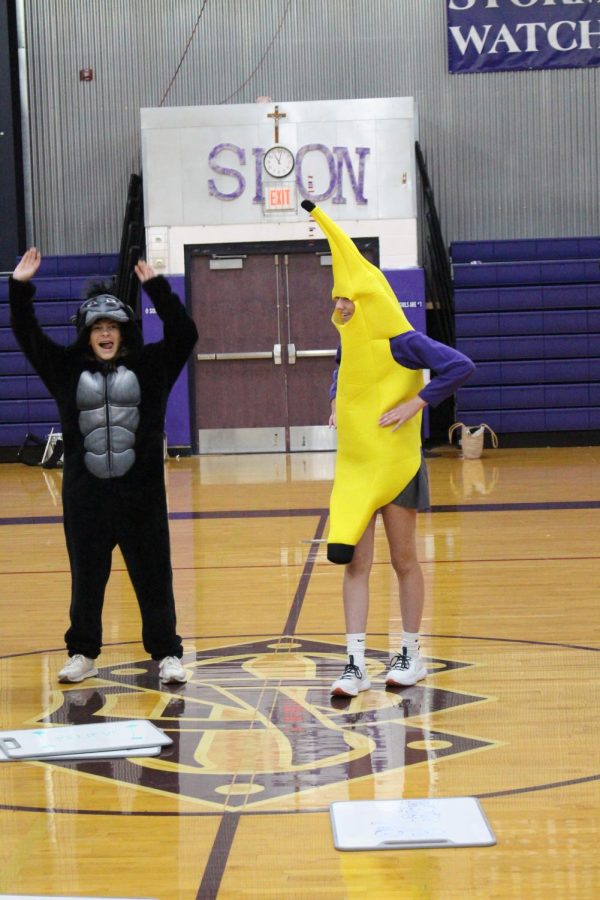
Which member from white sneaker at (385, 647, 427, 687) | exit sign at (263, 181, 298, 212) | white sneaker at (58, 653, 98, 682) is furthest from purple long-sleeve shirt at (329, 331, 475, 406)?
exit sign at (263, 181, 298, 212)

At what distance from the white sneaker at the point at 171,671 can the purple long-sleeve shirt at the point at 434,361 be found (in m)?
1.38

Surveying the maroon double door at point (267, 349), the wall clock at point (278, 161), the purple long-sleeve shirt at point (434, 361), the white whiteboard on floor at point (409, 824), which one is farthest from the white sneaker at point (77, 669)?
the wall clock at point (278, 161)

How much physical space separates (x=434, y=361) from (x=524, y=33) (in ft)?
37.1

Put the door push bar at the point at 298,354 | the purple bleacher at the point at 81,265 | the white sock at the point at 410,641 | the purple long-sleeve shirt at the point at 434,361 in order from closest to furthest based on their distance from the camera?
the purple long-sleeve shirt at the point at 434,361 < the white sock at the point at 410,641 < the door push bar at the point at 298,354 < the purple bleacher at the point at 81,265

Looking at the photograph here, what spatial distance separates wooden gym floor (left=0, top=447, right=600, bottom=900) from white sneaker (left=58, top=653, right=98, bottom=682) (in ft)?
0.14

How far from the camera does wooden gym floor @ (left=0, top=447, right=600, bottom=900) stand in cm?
304

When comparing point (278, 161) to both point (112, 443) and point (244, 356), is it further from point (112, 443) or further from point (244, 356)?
point (112, 443)

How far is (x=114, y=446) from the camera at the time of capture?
485cm

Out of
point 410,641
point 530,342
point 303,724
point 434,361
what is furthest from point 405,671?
point 530,342

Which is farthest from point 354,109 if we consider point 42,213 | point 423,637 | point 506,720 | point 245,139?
point 506,720

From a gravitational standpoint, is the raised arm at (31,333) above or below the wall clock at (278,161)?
below

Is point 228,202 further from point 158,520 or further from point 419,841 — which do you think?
point 419,841

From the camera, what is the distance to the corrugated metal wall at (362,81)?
14836 millimetres

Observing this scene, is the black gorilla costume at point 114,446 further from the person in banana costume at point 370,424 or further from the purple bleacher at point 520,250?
the purple bleacher at point 520,250
